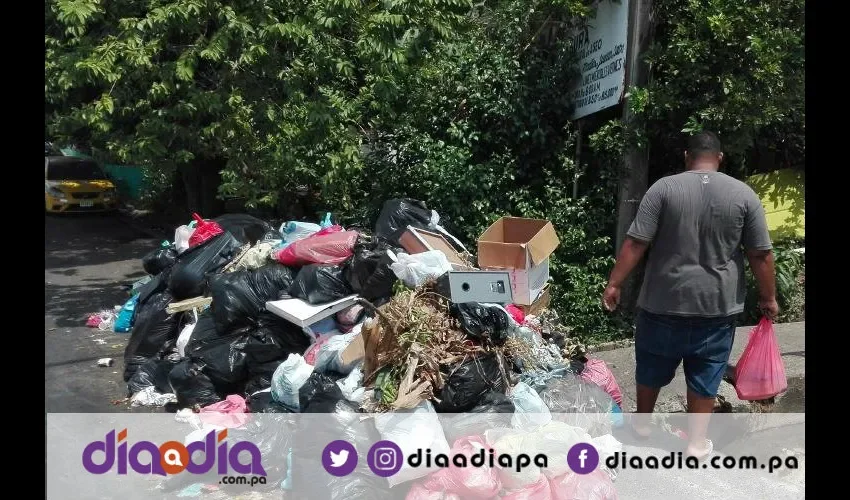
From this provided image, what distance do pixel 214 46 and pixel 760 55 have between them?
14.7 ft

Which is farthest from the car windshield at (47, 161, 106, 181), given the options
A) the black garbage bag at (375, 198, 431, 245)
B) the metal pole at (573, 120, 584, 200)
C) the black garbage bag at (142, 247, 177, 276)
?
the metal pole at (573, 120, 584, 200)

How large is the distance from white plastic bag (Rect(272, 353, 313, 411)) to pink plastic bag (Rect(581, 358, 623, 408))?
1.73 m

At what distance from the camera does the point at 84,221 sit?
16.9 m

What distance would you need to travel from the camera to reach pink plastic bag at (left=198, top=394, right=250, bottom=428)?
474cm

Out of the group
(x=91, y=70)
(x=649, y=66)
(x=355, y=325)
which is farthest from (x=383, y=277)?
(x=91, y=70)

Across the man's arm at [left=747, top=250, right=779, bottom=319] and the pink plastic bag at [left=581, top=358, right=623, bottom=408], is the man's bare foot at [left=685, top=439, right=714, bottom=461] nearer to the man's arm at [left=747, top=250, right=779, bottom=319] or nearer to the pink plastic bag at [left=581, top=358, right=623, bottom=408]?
the pink plastic bag at [left=581, top=358, right=623, bottom=408]

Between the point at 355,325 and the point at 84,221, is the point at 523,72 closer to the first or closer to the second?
the point at 355,325

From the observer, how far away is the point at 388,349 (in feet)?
13.8

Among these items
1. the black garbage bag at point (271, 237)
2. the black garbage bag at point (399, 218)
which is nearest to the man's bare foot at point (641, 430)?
the black garbage bag at point (399, 218)

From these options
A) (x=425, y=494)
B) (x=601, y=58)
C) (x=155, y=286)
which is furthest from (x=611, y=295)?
(x=155, y=286)

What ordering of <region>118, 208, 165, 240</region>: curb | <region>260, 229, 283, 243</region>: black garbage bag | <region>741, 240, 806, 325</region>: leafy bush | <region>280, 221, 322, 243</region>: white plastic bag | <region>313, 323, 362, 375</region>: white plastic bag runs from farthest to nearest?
<region>118, 208, 165, 240</region>: curb
<region>260, 229, 283, 243</region>: black garbage bag
<region>280, 221, 322, 243</region>: white plastic bag
<region>741, 240, 806, 325</region>: leafy bush
<region>313, 323, 362, 375</region>: white plastic bag

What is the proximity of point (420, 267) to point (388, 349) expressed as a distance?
82 centimetres

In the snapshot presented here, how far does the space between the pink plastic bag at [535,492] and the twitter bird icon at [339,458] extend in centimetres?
82

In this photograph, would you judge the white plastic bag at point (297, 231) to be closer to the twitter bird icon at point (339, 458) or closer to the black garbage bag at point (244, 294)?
the black garbage bag at point (244, 294)
